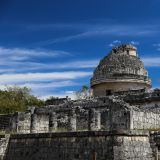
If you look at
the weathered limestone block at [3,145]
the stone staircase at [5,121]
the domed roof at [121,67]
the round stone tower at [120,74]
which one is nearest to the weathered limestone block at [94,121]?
the weathered limestone block at [3,145]

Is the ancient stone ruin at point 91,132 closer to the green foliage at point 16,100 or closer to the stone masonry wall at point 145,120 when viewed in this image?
the stone masonry wall at point 145,120

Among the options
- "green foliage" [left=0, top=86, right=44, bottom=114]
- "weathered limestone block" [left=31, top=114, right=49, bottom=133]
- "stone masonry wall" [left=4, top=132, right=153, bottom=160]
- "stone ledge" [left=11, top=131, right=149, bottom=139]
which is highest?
"green foliage" [left=0, top=86, right=44, bottom=114]

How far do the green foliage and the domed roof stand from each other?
13672mm

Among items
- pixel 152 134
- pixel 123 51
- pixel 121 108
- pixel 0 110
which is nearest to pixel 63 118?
pixel 121 108

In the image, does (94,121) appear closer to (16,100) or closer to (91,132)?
(91,132)

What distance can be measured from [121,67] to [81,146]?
16424 mm

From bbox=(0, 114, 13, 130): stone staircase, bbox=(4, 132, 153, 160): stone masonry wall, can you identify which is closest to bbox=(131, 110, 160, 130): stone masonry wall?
bbox=(4, 132, 153, 160): stone masonry wall

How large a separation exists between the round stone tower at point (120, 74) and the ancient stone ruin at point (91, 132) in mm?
1937

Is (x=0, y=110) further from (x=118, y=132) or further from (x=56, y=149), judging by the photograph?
(x=118, y=132)

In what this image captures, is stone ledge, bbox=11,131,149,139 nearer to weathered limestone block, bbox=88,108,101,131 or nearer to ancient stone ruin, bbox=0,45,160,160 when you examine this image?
ancient stone ruin, bbox=0,45,160,160

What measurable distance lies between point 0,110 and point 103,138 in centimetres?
2890

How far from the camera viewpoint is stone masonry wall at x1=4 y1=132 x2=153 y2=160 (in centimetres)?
1412

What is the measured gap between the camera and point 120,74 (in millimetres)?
30719

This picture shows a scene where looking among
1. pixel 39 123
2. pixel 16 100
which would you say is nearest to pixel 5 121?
pixel 39 123
